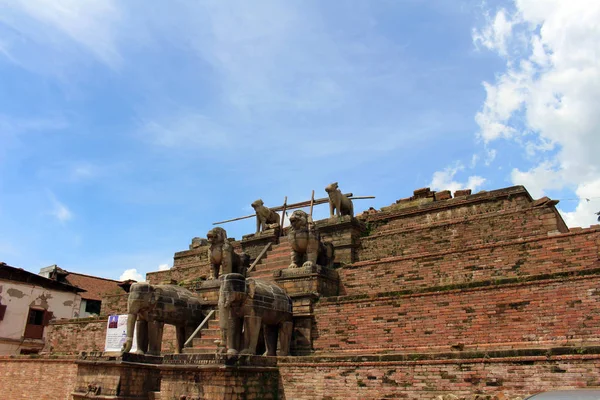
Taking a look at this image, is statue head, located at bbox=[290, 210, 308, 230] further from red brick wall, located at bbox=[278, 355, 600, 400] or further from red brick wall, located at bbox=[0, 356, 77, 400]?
red brick wall, located at bbox=[0, 356, 77, 400]

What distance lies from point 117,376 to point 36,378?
6.06m

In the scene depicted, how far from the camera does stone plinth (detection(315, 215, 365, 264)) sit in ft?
53.9

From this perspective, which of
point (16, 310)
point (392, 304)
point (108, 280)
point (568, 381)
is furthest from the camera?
point (108, 280)

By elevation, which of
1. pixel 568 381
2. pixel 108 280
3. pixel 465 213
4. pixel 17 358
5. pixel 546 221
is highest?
pixel 108 280

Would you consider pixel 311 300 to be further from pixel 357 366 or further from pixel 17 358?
pixel 17 358

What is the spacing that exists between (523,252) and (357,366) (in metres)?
5.46

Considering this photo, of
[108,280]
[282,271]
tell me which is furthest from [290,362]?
[108,280]

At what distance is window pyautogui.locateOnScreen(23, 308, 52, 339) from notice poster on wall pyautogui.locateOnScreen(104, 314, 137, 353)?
14.8 metres

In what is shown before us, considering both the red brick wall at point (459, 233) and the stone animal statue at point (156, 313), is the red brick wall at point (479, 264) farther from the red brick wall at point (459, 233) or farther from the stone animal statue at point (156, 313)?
the stone animal statue at point (156, 313)

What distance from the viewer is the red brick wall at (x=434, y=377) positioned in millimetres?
7613

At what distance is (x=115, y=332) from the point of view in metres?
17.1

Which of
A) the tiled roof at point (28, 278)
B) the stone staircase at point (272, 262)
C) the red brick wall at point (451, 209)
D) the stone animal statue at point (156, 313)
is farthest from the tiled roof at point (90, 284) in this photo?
the red brick wall at point (451, 209)

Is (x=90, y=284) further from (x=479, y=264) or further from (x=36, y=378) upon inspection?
(x=479, y=264)

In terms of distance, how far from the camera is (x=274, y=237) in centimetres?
1911
